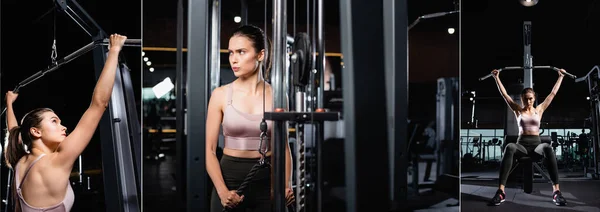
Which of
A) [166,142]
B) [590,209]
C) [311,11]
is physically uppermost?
[311,11]

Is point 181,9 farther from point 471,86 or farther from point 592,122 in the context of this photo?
point 592,122

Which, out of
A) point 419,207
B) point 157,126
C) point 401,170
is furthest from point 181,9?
point 419,207

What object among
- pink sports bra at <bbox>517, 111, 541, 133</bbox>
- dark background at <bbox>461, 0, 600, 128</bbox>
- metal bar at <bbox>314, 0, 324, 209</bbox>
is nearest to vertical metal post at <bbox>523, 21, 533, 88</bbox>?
dark background at <bbox>461, 0, 600, 128</bbox>

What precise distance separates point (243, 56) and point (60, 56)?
41.0 inches

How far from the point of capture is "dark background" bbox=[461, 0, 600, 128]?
3842 mm

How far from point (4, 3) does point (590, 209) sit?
3828 millimetres

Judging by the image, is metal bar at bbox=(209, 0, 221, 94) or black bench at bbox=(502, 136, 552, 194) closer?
metal bar at bbox=(209, 0, 221, 94)

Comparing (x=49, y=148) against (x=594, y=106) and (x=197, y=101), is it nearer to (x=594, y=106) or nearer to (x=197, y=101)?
(x=197, y=101)

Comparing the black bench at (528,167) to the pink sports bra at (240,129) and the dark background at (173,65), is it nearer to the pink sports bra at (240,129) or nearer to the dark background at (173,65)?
the dark background at (173,65)

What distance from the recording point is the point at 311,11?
2.56 meters

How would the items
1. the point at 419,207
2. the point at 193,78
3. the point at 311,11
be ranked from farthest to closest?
the point at 419,207
the point at 193,78
the point at 311,11

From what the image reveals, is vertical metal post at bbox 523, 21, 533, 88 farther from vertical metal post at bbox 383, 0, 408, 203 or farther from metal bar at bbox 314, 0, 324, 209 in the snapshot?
metal bar at bbox 314, 0, 324, 209

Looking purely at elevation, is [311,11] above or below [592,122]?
above

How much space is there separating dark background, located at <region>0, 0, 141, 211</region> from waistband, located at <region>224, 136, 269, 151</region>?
566mm
